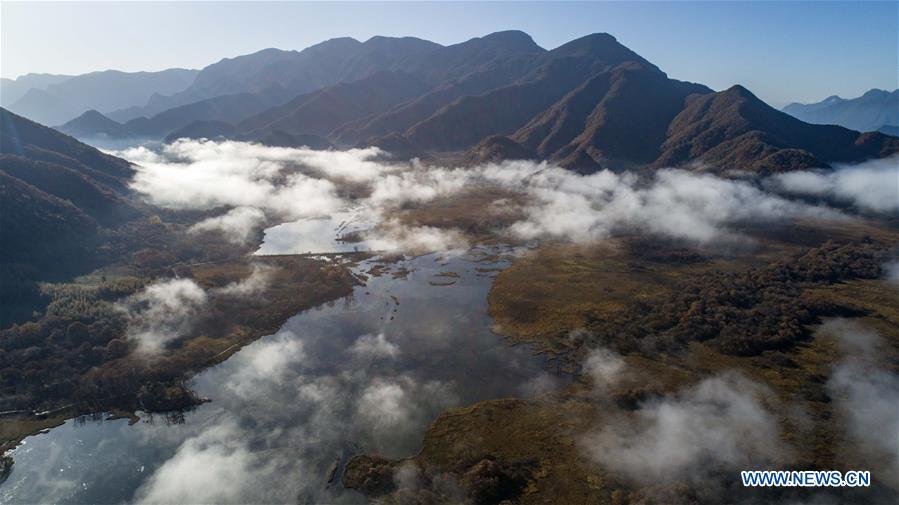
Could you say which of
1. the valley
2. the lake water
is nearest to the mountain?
the valley

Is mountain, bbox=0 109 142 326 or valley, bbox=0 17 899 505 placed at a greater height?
mountain, bbox=0 109 142 326

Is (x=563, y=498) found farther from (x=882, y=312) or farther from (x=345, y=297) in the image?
(x=882, y=312)

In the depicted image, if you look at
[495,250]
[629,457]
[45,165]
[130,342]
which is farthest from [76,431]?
[45,165]

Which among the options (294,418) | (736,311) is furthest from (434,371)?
(736,311)

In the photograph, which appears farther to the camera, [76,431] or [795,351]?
[795,351]

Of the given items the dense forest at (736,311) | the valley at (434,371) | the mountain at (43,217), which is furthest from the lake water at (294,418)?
the mountain at (43,217)

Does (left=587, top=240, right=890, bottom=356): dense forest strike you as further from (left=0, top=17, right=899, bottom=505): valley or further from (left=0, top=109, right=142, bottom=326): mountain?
(left=0, top=109, right=142, bottom=326): mountain
